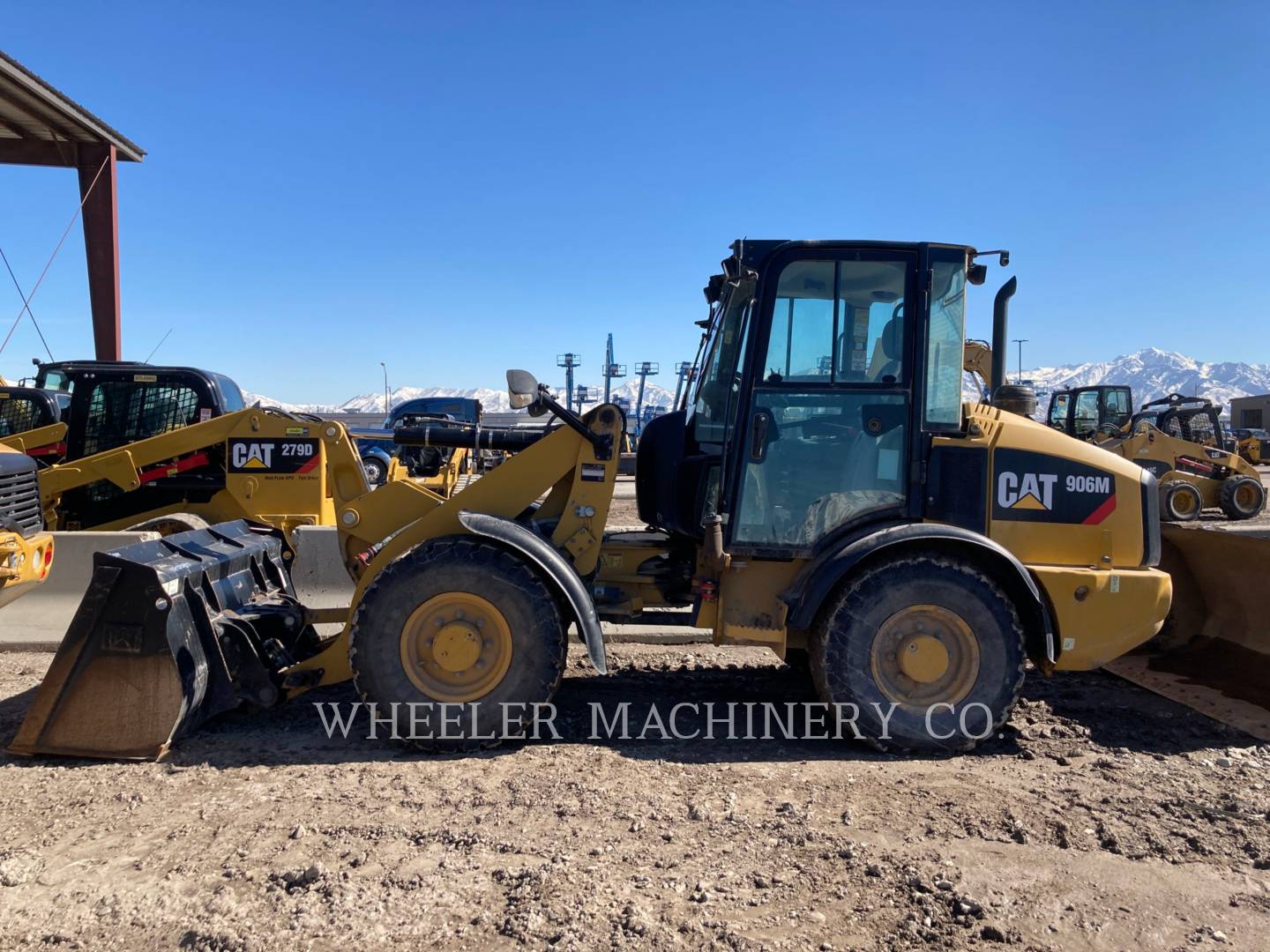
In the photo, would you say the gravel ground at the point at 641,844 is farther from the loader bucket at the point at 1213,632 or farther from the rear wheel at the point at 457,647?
the loader bucket at the point at 1213,632

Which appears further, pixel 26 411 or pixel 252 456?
pixel 26 411

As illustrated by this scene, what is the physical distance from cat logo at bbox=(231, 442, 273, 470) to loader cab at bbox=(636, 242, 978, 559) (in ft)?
17.2

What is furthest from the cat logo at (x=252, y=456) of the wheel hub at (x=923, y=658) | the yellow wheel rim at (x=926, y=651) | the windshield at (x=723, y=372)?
the wheel hub at (x=923, y=658)

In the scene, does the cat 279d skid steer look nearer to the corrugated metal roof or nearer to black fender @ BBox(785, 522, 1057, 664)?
→ black fender @ BBox(785, 522, 1057, 664)

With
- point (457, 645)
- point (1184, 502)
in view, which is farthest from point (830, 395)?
point (1184, 502)

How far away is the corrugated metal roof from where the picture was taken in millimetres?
9703

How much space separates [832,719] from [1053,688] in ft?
6.28

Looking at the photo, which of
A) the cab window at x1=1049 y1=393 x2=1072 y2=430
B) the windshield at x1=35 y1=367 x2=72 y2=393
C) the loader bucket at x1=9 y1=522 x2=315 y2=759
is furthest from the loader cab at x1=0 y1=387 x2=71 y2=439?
the cab window at x1=1049 y1=393 x2=1072 y2=430

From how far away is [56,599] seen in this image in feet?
21.4

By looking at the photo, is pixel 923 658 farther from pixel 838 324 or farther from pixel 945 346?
pixel 838 324

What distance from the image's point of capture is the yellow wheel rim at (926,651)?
4.05 metres

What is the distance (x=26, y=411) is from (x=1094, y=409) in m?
18.2

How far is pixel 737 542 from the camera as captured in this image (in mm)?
4211

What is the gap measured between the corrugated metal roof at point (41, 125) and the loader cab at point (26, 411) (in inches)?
155
